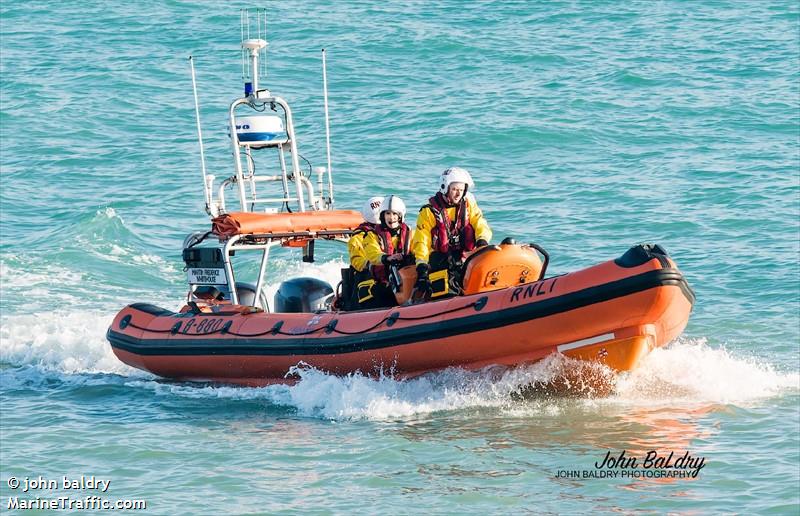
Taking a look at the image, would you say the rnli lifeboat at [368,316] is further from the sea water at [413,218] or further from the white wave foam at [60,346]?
the white wave foam at [60,346]

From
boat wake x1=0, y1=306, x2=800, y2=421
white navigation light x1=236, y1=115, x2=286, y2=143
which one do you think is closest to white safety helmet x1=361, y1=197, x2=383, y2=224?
boat wake x1=0, y1=306, x2=800, y2=421

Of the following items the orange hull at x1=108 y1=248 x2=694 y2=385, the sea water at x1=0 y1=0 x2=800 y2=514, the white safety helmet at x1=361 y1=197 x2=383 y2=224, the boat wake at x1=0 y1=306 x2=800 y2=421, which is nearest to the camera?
the sea water at x1=0 y1=0 x2=800 y2=514

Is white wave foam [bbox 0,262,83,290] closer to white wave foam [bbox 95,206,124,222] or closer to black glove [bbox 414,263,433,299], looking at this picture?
white wave foam [bbox 95,206,124,222]

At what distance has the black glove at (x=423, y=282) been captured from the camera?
8.73 metres

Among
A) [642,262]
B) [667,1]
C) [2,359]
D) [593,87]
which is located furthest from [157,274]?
[667,1]

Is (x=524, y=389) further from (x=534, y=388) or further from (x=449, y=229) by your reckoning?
(x=449, y=229)

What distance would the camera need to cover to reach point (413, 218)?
13.8 m

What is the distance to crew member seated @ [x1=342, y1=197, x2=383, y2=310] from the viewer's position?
9.18 m

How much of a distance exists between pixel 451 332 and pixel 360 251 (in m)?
1.23

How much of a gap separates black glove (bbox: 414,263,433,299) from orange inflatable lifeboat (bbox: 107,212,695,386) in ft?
1.04

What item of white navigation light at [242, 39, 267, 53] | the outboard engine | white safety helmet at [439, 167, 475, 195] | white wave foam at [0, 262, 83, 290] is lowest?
white wave foam at [0, 262, 83, 290]

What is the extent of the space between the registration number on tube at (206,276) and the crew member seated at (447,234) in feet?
6.12

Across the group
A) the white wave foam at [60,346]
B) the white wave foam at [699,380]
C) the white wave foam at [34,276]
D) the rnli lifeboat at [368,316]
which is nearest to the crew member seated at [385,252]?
the rnli lifeboat at [368,316]

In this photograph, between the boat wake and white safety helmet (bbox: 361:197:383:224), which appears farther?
white safety helmet (bbox: 361:197:383:224)
